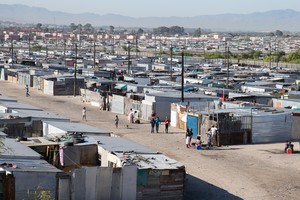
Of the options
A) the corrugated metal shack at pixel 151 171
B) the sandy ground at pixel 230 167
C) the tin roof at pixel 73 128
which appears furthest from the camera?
the tin roof at pixel 73 128

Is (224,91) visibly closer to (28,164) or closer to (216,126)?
(216,126)

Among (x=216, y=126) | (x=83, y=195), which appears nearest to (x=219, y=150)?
(x=216, y=126)

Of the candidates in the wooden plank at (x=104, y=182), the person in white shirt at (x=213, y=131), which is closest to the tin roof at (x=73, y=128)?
the wooden plank at (x=104, y=182)

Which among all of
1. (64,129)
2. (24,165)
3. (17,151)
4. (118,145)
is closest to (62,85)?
(64,129)

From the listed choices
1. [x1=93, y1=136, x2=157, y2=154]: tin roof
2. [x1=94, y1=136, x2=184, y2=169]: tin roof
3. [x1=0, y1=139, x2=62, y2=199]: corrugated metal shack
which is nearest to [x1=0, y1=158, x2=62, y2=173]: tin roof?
[x1=0, y1=139, x2=62, y2=199]: corrugated metal shack

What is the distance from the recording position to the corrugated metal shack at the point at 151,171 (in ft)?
39.1

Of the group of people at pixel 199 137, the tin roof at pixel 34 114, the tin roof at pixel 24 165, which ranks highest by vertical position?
the tin roof at pixel 34 114

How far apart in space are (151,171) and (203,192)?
6.44ft

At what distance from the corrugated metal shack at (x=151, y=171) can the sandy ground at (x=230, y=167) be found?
84cm

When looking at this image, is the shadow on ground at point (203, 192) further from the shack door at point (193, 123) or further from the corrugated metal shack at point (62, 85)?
the corrugated metal shack at point (62, 85)

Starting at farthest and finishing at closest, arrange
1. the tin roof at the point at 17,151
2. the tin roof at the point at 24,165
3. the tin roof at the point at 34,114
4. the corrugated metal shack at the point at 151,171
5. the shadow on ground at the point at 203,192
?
the tin roof at the point at 34,114, the shadow on ground at the point at 203,192, the corrugated metal shack at the point at 151,171, the tin roof at the point at 17,151, the tin roof at the point at 24,165

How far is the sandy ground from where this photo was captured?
13.6 meters

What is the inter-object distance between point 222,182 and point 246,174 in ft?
3.67

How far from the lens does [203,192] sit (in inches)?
527
